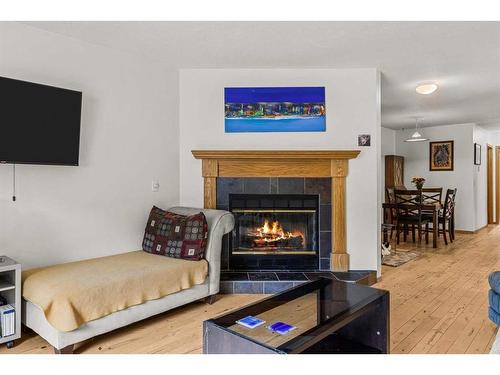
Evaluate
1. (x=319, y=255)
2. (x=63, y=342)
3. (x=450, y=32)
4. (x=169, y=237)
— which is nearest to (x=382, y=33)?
(x=450, y=32)

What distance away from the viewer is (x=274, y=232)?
362cm

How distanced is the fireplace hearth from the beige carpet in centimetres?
134

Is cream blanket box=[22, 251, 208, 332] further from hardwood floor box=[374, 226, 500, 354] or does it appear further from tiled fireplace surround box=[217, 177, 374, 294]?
hardwood floor box=[374, 226, 500, 354]

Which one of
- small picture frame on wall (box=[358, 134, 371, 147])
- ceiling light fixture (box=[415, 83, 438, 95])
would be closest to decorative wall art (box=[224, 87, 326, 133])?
small picture frame on wall (box=[358, 134, 371, 147])

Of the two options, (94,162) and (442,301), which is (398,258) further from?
(94,162)

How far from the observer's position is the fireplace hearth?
3.51m

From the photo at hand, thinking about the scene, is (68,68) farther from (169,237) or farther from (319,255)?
(319,255)

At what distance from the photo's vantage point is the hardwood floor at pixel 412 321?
2145mm

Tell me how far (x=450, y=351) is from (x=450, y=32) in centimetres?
235

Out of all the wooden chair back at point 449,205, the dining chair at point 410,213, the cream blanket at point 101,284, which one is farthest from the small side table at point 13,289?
the wooden chair back at point 449,205

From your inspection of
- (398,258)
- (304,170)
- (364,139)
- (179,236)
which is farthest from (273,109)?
(398,258)

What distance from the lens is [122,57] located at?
122 inches

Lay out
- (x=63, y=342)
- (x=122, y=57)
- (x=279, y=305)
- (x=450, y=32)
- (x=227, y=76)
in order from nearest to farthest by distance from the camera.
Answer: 1. (x=279, y=305)
2. (x=63, y=342)
3. (x=450, y=32)
4. (x=122, y=57)
5. (x=227, y=76)

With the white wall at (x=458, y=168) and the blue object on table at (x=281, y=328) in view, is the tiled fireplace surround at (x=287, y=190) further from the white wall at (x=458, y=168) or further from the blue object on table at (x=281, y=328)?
the white wall at (x=458, y=168)
